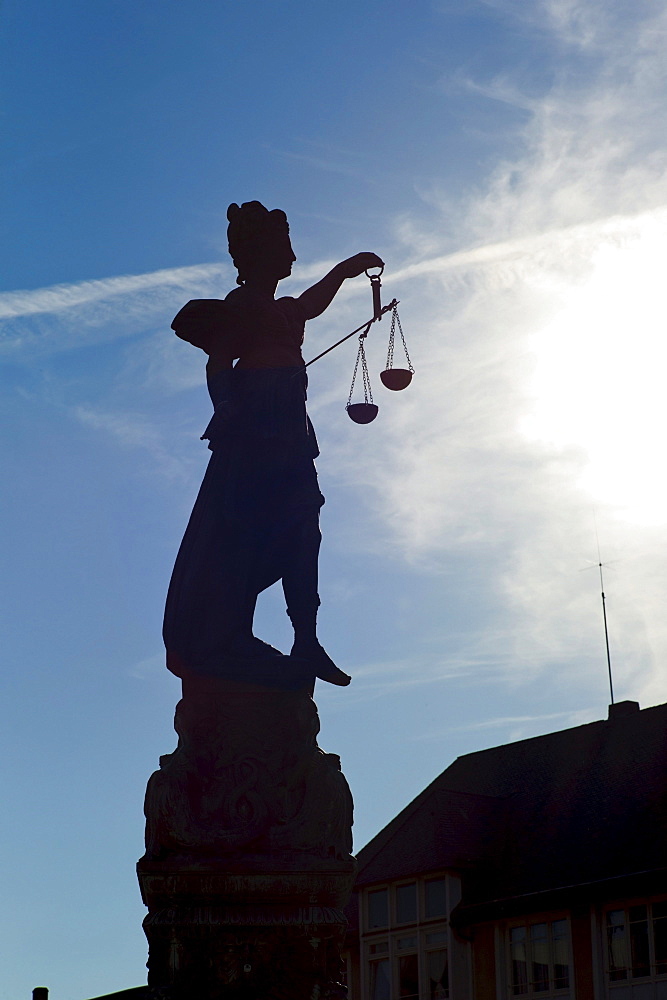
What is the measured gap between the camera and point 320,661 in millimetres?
9547

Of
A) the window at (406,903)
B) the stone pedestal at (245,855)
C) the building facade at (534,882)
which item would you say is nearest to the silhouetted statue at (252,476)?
the stone pedestal at (245,855)

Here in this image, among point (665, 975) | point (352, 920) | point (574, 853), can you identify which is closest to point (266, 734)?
point (665, 975)

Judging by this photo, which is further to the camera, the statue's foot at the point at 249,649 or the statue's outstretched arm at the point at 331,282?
the statue's outstretched arm at the point at 331,282

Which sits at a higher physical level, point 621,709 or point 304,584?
point 621,709

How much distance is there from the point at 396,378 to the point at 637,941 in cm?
2457

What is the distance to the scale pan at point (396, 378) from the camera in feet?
49.7

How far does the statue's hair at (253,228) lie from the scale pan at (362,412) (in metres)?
4.29

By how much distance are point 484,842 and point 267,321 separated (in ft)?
110

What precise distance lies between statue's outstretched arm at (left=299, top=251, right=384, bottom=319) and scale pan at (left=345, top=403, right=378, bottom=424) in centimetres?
400

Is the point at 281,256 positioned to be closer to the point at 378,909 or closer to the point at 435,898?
the point at 435,898

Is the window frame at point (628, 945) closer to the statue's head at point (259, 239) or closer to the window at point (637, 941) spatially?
the window at point (637, 941)

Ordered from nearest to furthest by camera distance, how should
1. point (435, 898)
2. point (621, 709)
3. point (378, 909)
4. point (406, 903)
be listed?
point (435, 898), point (406, 903), point (378, 909), point (621, 709)

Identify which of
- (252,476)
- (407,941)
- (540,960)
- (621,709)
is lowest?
(252,476)

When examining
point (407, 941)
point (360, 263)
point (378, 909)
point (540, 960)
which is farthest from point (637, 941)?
point (360, 263)
